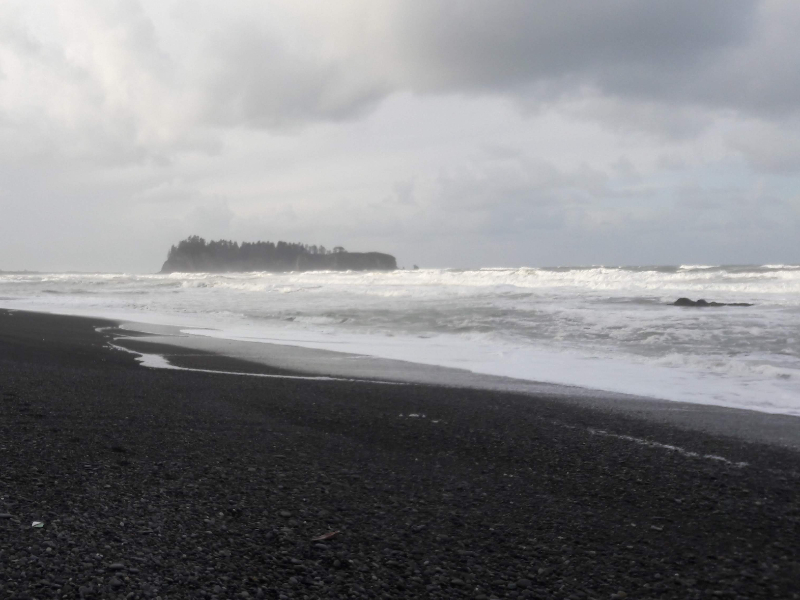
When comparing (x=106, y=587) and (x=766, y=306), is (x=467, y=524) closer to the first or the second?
(x=106, y=587)

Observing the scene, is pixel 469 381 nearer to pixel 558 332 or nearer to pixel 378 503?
pixel 378 503

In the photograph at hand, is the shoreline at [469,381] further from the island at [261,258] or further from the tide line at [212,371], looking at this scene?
the island at [261,258]

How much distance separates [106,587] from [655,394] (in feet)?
20.8

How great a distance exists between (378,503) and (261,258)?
92.6 metres

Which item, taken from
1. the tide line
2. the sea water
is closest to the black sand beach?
the tide line


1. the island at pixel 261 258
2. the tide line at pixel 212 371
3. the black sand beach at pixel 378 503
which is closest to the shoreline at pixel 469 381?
the tide line at pixel 212 371

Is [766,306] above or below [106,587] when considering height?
above

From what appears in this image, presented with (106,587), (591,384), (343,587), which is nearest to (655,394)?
(591,384)

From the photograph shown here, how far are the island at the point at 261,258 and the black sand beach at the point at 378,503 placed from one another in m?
82.7

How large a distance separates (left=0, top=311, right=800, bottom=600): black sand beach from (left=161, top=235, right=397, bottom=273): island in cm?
8272

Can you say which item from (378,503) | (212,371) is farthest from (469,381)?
(378,503)

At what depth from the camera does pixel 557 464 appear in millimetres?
4219

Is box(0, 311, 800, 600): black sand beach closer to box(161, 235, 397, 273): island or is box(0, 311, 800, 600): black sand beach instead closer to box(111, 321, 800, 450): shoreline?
box(111, 321, 800, 450): shoreline

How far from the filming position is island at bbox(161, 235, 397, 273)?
294 ft
